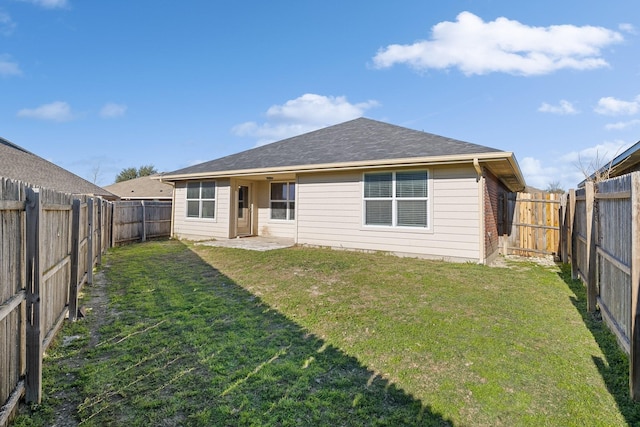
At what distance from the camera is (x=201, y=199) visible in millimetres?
13609

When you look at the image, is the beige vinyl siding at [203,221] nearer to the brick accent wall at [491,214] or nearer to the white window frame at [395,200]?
the white window frame at [395,200]

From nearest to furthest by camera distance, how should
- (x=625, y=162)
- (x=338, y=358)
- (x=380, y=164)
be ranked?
(x=338, y=358)
(x=625, y=162)
(x=380, y=164)

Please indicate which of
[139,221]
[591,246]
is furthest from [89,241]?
[591,246]

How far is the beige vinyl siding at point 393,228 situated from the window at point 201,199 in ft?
13.9

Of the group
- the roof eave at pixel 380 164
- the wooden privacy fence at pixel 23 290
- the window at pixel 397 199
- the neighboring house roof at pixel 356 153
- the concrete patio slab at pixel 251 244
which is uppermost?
the neighboring house roof at pixel 356 153

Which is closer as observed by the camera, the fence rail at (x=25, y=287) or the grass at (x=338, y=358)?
the fence rail at (x=25, y=287)

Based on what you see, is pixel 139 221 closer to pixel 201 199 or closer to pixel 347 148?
pixel 201 199

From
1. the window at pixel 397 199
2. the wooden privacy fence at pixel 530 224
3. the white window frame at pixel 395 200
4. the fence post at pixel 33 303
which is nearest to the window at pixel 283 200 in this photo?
the white window frame at pixel 395 200

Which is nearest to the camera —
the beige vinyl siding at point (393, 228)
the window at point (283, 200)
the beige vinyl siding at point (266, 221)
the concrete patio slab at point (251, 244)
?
the beige vinyl siding at point (393, 228)

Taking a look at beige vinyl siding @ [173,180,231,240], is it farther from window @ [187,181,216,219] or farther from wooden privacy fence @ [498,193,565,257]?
wooden privacy fence @ [498,193,565,257]

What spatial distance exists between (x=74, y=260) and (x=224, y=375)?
9.97 ft

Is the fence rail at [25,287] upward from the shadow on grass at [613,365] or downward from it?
upward

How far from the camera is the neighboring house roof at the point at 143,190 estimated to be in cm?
2691

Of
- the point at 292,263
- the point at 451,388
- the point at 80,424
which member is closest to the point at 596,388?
the point at 451,388
